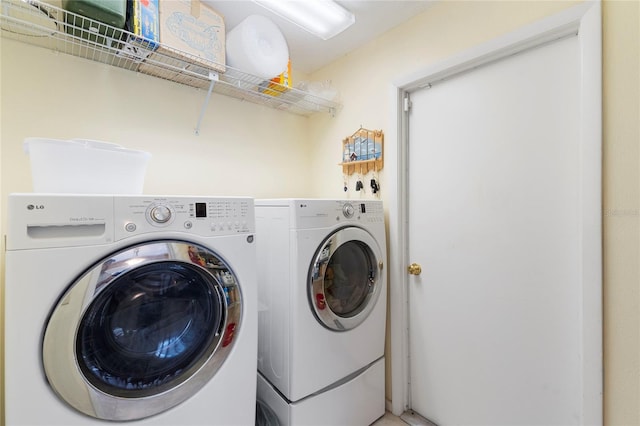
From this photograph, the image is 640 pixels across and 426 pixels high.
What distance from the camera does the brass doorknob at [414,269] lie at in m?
1.71

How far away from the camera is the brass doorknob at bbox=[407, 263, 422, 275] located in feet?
5.60

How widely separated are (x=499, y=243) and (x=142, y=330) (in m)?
1.58

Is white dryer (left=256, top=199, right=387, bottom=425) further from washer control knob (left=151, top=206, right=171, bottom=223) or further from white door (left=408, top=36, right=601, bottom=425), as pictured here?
washer control knob (left=151, top=206, right=171, bottom=223)

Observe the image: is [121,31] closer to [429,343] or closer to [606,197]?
[606,197]

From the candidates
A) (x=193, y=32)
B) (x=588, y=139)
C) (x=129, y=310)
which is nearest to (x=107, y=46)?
(x=193, y=32)

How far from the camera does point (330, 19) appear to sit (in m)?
1.56

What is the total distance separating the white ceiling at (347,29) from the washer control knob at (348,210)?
1135 mm

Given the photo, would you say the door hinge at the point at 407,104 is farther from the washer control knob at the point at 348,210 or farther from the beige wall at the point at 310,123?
the washer control knob at the point at 348,210

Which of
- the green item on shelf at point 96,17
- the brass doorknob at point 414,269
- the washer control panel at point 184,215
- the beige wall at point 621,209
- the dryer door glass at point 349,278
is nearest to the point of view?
the washer control panel at point 184,215

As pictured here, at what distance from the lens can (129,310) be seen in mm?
938

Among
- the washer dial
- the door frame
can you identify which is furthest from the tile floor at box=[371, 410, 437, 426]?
the washer dial

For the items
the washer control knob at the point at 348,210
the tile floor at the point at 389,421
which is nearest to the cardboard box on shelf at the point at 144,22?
the washer control knob at the point at 348,210

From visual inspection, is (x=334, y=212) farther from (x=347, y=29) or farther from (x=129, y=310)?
(x=347, y=29)

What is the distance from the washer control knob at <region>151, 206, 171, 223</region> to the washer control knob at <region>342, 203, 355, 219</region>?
2.72 feet
